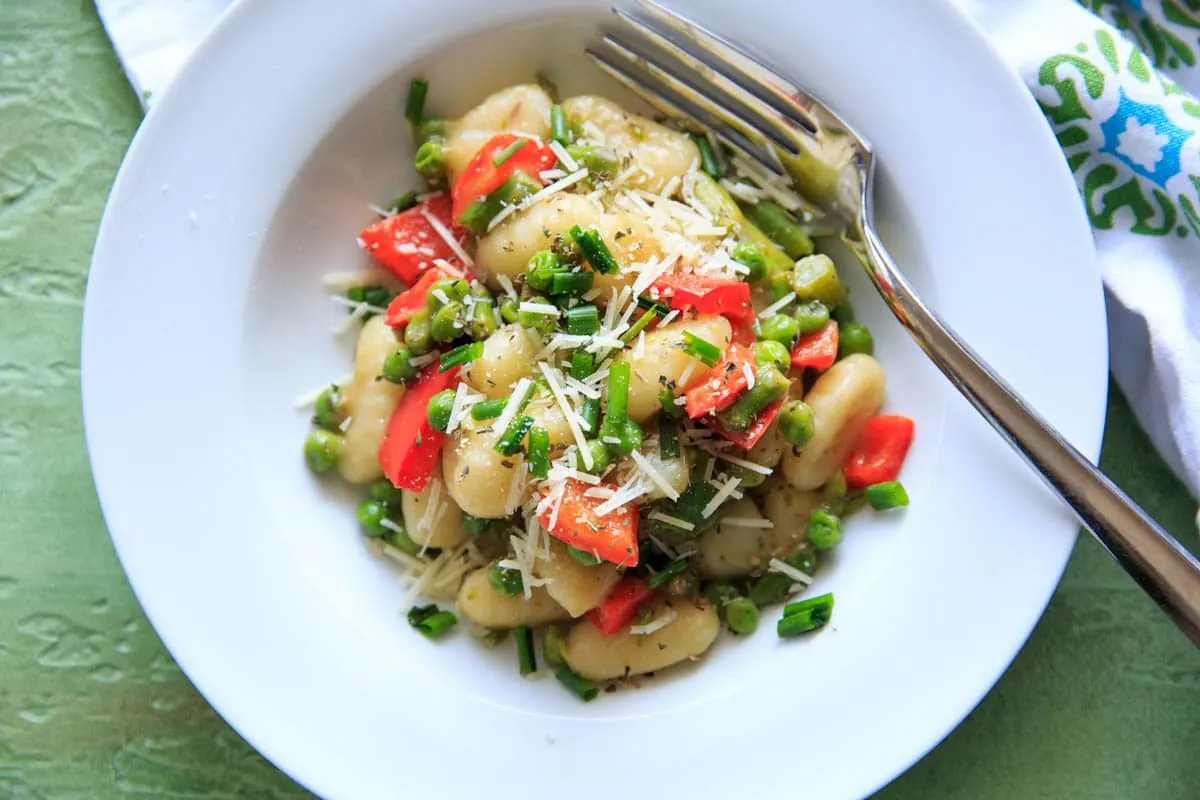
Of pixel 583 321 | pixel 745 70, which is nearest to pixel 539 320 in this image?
pixel 583 321

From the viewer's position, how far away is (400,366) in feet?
6.79

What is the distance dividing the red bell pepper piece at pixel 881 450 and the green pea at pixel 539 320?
0.67 m

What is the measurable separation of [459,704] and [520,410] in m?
0.61

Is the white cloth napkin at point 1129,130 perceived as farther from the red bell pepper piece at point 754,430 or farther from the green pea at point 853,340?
the red bell pepper piece at point 754,430

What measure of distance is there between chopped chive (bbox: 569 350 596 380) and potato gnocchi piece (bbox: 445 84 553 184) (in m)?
0.50

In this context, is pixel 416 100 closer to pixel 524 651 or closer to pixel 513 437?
pixel 513 437

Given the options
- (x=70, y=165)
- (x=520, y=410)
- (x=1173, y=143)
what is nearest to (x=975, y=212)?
(x=1173, y=143)

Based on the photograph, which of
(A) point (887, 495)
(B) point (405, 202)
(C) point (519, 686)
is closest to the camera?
(A) point (887, 495)

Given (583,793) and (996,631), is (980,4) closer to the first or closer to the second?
(996,631)

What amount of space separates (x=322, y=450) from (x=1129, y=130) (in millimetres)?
1807

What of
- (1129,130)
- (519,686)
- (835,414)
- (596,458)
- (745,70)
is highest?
(1129,130)

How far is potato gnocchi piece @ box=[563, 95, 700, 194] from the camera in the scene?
2133 mm

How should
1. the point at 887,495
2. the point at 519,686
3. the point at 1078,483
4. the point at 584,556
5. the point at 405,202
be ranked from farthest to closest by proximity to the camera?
1. the point at 405,202
2. the point at 519,686
3. the point at 887,495
4. the point at 584,556
5. the point at 1078,483

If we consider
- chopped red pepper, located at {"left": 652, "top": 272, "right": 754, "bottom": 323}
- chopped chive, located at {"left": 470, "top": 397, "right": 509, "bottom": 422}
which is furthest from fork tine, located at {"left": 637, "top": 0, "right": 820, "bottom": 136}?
chopped chive, located at {"left": 470, "top": 397, "right": 509, "bottom": 422}
